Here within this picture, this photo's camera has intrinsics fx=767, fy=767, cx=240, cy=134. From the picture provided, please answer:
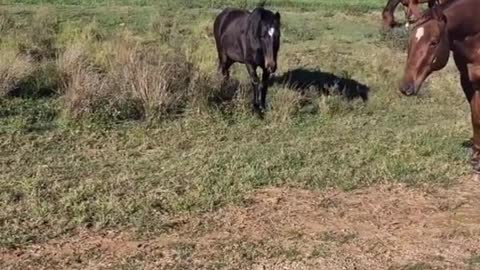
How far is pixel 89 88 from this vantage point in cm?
1002

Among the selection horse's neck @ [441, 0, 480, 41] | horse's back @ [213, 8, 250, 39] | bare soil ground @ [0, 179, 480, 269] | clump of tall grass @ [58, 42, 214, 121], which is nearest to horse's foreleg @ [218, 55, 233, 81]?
horse's back @ [213, 8, 250, 39]

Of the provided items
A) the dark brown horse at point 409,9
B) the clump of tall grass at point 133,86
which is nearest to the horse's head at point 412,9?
the dark brown horse at point 409,9

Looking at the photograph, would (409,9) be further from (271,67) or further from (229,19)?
(229,19)

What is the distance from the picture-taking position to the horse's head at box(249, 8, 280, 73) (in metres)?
11.3

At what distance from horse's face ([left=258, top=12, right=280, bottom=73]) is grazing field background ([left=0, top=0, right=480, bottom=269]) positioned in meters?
0.53

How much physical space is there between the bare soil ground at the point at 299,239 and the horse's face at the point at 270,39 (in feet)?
13.4

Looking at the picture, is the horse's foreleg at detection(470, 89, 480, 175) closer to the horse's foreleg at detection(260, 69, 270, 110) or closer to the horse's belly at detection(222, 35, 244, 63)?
the horse's foreleg at detection(260, 69, 270, 110)

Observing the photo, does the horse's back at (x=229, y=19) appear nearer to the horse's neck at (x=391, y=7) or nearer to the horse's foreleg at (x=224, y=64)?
the horse's foreleg at (x=224, y=64)

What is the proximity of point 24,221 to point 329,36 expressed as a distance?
13.8 metres

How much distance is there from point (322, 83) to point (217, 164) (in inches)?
213

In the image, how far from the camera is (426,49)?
6.65 metres

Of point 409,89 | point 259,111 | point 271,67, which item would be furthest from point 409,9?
point 271,67

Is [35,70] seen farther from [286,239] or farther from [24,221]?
[286,239]

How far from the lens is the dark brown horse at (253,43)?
11.4m
